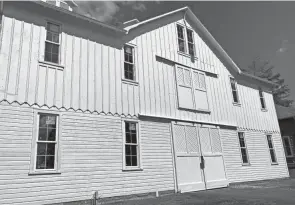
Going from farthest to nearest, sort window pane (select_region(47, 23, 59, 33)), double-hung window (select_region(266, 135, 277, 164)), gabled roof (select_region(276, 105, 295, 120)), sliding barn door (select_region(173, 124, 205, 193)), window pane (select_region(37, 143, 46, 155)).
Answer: gabled roof (select_region(276, 105, 295, 120)) < double-hung window (select_region(266, 135, 277, 164)) < sliding barn door (select_region(173, 124, 205, 193)) < window pane (select_region(47, 23, 59, 33)) < window pane (select_region(37, 143, 46, 155))

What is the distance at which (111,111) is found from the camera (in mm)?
10461

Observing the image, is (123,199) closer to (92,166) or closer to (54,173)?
(92,166)

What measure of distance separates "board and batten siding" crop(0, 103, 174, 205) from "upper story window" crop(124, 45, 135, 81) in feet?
7.44

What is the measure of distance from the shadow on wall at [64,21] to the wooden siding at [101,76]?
0.27 feet

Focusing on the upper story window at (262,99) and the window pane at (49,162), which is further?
the upper story window at (262,99)

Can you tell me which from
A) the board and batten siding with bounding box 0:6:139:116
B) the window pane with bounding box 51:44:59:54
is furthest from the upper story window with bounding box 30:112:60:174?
the window pane with bounding box 51:44:59:54

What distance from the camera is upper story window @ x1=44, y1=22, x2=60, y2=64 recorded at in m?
9.70

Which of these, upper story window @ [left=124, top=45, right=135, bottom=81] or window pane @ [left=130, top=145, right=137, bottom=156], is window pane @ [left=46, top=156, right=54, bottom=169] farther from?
upper story window @ [left=124, top=45, right=135, bottom=81]

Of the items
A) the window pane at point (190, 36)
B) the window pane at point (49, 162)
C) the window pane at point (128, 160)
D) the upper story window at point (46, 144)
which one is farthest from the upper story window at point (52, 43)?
the window pane at point (190, 36)

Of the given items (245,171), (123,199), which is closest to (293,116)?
(245,171)

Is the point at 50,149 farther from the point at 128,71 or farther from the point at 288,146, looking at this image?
the point at 288,146

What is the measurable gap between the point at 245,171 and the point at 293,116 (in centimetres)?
1144

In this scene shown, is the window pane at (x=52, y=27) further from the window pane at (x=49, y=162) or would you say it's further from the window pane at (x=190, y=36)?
the window pane at (x=190, y=36)

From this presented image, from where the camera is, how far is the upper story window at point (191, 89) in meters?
13.3
